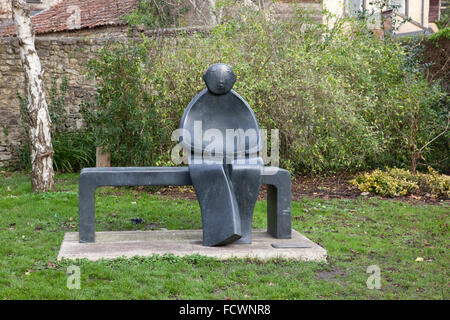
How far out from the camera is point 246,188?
503cm

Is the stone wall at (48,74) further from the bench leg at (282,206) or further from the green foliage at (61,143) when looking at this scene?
the bench leg at (282,206)

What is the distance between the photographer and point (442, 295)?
3961 millimetres

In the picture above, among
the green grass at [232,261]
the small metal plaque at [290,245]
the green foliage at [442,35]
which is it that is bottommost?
the green grass at [232,261]

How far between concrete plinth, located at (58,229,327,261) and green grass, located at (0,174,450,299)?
107mm

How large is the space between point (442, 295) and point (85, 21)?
12996mm

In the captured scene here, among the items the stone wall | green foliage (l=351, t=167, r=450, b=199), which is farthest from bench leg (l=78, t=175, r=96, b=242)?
the stone wall

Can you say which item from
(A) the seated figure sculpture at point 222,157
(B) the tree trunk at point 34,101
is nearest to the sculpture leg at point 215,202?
(A) the seated figure sculpture at point 222,157

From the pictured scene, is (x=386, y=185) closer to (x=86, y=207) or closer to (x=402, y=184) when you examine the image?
(x=402, y=184)

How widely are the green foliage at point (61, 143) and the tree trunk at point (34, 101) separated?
1847mm

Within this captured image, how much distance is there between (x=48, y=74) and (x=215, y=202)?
257 inches

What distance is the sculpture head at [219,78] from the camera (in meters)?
5.11

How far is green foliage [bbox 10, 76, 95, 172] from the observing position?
9758 millimetres

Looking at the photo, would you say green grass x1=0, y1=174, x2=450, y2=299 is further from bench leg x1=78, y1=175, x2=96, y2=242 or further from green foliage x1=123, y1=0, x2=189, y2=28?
green foliage x1=123, y1=0, x2=189, y2=28

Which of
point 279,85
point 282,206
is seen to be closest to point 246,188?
point 282,206
